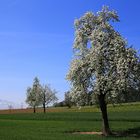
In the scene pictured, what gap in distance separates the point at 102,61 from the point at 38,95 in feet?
406

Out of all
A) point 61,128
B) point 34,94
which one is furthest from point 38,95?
point 61,128

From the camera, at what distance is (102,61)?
4656 centimetres

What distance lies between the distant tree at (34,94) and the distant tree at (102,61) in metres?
120

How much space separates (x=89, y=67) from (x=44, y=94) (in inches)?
4918

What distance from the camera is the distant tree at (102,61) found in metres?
45.4

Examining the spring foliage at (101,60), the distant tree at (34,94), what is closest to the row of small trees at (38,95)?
the distant tree at (34,94)

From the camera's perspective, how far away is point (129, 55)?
46094mm

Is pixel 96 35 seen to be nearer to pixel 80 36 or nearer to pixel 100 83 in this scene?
pixel 80 36

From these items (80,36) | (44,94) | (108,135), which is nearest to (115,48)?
(80,36)

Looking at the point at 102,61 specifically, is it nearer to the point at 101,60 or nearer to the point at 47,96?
the point at 101,60

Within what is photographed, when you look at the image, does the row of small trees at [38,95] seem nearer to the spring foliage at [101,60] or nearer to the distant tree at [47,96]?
the distant tree at [47,96]

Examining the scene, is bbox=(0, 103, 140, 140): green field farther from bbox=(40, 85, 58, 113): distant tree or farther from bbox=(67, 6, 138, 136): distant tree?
bbox=(40, 85, 58, 113): distant tree

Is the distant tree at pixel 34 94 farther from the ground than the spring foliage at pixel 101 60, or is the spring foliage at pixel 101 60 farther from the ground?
the distant tree at pixel 34 94

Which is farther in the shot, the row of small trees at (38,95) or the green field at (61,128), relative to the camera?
the row of small trees at (38,95)
